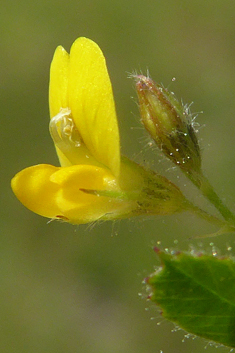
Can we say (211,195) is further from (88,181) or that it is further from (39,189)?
(39,189)

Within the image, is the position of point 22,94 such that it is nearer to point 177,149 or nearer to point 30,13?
point 30,13

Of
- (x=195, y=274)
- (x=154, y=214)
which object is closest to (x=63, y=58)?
(x=154, y=214)

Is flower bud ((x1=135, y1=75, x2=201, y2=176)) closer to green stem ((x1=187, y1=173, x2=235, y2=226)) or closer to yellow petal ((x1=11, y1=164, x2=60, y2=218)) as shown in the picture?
green stem ((x1=187, y1=173, x2=235, y2=226))

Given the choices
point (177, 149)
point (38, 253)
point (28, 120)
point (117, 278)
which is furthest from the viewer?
point (28, 120)

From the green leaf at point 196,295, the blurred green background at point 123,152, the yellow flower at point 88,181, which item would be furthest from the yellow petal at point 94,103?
the blurred green background at point 123,152

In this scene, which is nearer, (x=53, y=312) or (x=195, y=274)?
(x=195, y=274)

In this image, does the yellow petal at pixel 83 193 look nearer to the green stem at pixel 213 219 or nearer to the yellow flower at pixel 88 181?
the yellow flower at pixel 88 181

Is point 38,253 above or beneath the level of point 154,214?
Answer: beneath
